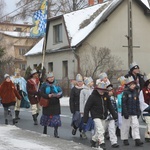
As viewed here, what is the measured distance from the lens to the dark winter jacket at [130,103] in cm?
998

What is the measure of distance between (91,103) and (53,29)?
26.1 metres

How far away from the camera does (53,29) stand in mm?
34938

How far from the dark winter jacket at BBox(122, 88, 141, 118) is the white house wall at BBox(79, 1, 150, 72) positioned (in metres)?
22.2

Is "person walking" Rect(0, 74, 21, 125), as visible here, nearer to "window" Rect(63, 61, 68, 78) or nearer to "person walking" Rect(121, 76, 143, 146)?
"person walking" Rect(121, 76, 143, 146)

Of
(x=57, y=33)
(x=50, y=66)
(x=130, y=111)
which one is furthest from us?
(x=50, y=66)

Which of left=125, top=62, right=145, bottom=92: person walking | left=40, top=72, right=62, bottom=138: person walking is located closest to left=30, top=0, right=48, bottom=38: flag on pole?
left=125, top=62, right=145, bottom=92: person walking

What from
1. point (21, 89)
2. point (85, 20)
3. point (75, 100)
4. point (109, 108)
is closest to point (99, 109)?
point (109, 108)

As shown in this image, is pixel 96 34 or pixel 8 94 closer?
pixel 8 94

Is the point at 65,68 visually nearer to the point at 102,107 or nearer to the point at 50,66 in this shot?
the point at 50,66

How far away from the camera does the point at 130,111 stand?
10.0 meters

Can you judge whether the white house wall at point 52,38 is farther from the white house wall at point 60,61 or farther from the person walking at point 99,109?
the person walking at point 99,109

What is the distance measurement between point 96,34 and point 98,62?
273 cm

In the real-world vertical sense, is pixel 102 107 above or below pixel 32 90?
below

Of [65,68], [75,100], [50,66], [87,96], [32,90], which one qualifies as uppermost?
[50,66]
